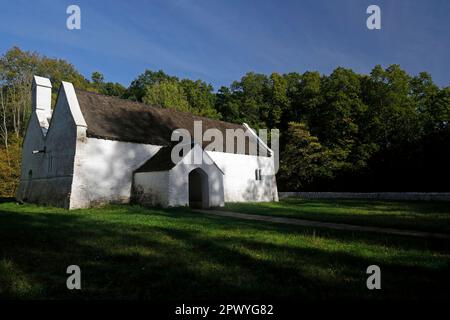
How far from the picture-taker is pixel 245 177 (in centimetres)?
2703

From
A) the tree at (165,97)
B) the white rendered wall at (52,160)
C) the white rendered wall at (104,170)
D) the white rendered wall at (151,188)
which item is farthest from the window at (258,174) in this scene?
the tree at (165,97)

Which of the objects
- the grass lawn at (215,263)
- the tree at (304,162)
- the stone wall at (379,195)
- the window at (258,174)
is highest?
the tree at (304,162)

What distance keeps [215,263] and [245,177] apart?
20.7 metres

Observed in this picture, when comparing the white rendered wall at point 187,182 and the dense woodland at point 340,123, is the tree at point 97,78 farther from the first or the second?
the white rendered wall at point 187,182

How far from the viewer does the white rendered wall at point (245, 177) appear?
25.7 metres

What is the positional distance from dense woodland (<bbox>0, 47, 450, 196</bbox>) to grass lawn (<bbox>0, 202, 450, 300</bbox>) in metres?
26.3

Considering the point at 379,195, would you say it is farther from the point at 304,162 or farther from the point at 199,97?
the point at 199,97

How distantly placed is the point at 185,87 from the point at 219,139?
29.9m

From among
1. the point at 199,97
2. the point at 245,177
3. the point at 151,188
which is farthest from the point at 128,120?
the point at 199,97

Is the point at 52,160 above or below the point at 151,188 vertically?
above

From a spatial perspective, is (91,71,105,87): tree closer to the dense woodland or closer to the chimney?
the dense woodland
